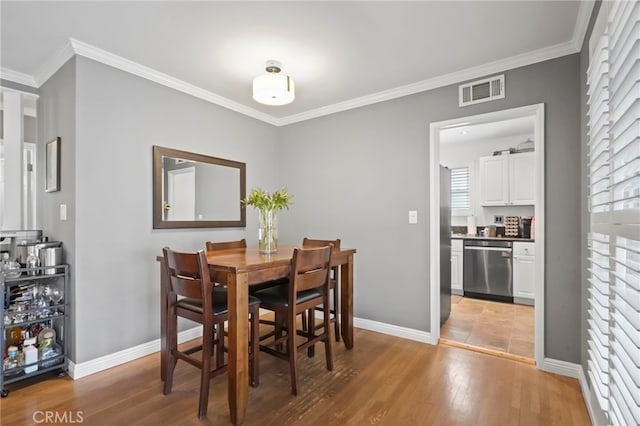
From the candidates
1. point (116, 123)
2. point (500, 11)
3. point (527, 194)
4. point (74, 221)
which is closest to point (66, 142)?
point (116, 123)

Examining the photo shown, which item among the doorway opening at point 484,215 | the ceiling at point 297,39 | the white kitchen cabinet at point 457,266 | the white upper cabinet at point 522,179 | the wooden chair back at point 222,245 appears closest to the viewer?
the ceiling at point 297,39

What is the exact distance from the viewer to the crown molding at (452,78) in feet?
7.87

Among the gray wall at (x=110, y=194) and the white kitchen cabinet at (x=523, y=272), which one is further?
the white kitchen cabinet at (x=523, y=272)

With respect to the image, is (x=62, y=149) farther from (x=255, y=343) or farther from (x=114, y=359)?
(x=255, y=343)

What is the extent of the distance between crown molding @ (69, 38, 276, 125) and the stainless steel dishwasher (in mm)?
3567

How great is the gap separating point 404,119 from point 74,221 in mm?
2903

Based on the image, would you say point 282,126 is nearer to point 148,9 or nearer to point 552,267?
point 148,9

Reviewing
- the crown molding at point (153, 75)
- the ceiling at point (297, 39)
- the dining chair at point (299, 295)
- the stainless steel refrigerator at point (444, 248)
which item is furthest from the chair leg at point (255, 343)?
the crown molding at point (153, 75)

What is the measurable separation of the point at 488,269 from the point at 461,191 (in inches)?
58.4

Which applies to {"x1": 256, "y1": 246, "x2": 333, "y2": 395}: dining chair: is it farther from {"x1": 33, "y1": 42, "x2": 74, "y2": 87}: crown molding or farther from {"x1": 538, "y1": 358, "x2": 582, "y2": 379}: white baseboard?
{"x1": 33, "y1": 42, "x2": 74, "y2": 87}: crown molding

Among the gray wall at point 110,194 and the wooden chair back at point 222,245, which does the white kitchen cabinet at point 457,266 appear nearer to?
the wooden chair back at point 222,245

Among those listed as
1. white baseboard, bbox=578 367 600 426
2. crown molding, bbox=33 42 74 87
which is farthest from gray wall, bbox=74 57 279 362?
white baseboard, bbox=578 367 600 426

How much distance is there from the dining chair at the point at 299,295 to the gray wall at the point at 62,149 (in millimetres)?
1441

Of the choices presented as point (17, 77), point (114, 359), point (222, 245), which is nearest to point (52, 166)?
point (17, 77)
